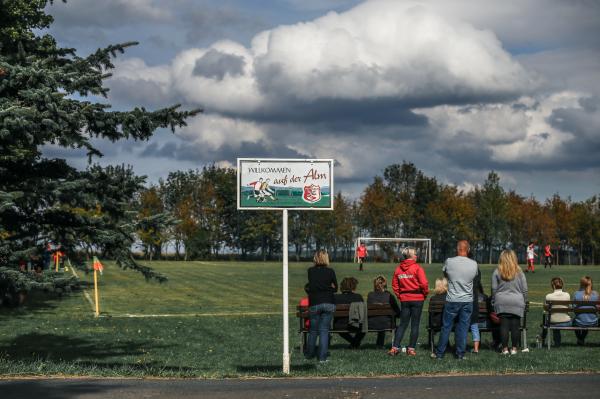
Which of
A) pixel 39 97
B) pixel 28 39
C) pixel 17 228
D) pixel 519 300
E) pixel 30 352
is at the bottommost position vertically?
pixel 30 352

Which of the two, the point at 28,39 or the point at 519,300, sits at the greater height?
the point at 28,39

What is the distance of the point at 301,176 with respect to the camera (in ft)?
41.3

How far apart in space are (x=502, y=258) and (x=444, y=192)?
106 m

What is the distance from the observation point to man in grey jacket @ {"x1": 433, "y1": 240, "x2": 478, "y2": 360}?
1431cm

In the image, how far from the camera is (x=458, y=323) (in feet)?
47.5

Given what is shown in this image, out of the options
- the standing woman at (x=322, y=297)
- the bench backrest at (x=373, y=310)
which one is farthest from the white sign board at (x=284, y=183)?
the bench backrest at (x=373, y=310)

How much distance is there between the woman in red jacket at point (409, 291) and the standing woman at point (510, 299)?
122 cm

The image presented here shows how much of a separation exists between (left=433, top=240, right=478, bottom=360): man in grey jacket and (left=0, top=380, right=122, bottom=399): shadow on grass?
18.8 ft

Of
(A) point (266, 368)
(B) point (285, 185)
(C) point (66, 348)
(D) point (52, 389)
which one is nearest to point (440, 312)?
(A) point (266, 368)

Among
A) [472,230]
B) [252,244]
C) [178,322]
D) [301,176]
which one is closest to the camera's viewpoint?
[301,176]

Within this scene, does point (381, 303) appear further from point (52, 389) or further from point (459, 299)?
point (52, 389)

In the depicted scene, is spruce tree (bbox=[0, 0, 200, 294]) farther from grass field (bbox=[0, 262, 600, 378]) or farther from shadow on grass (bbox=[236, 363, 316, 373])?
shadow on grass (bbox=[236, 363, 316, 373])

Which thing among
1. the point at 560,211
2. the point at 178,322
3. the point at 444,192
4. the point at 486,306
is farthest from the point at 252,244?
the point at 486,306

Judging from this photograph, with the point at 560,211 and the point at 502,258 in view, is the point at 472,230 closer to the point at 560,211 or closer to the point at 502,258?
the point at 560,211
